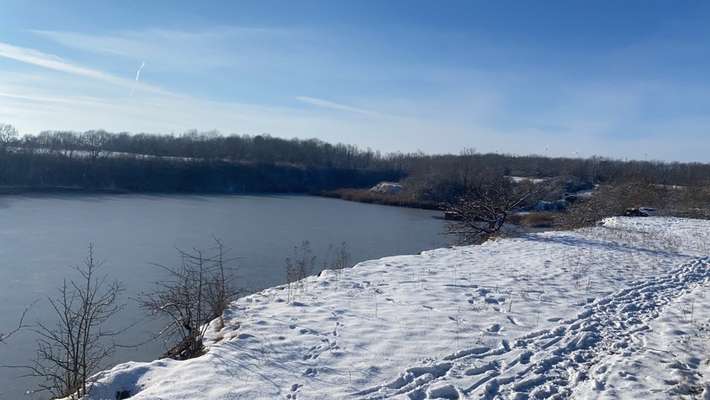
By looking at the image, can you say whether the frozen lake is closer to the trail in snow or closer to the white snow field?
the white snow field

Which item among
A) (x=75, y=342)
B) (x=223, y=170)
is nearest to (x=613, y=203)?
(x=75, y=342)

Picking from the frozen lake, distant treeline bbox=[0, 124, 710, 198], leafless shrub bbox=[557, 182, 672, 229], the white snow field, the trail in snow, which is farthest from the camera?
distant treeline bbox=[0, 124, 710, 198]

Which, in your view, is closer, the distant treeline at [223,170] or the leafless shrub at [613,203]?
the leafless shrub at [613,203]

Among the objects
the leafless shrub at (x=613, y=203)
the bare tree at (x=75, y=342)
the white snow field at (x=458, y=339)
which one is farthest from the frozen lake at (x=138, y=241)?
the leafless shrub at (x=613, y=203)

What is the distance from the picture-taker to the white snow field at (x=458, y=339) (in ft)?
15.1

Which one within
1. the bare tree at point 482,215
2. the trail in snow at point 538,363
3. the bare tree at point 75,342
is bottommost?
the bare tree at point 75,342

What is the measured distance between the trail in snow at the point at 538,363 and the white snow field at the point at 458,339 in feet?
0.05

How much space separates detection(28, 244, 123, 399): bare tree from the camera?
521 centimetres

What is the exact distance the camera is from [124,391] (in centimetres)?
491

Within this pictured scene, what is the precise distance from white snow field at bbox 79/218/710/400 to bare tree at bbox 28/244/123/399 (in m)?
0.38

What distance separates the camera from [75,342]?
779 centimetres

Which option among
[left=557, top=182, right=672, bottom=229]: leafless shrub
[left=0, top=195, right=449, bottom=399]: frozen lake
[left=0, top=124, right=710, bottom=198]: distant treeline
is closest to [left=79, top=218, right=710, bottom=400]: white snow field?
[left=0, top=195, right=449, bottom=399]: frozen lake

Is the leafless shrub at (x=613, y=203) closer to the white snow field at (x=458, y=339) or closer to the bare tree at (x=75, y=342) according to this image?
the white snow field at (x=458, y=339)

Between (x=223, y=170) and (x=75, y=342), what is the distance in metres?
48.9
